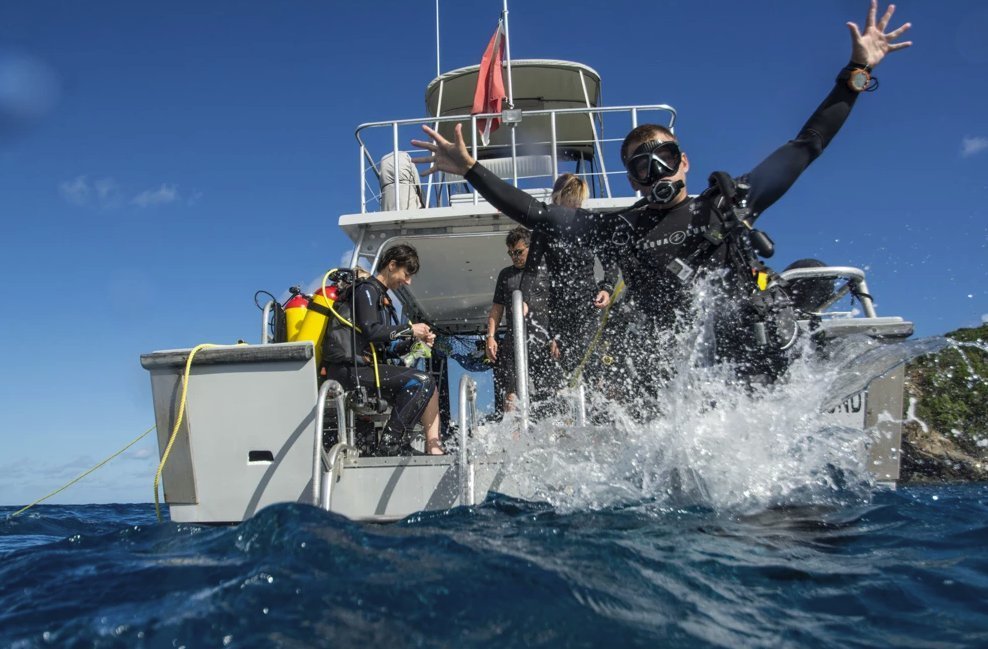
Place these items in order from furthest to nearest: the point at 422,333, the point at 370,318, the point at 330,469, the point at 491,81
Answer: the point at 491,81 < the point at 422,333 < the point at 370,318 < the point at 330,469

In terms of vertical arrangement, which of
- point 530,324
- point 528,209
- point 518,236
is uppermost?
point 518,236

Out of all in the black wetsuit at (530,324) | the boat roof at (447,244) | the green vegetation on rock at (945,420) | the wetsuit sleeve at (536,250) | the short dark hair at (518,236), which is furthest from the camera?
the green vegetation on rock at (945,420)

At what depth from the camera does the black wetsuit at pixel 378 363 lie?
4582mm

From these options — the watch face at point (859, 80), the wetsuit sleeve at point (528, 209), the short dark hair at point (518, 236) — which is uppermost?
the watch face at point (859, 80)

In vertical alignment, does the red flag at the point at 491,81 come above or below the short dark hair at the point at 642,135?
above

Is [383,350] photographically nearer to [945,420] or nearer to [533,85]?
[533,85]

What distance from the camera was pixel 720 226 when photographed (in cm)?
293

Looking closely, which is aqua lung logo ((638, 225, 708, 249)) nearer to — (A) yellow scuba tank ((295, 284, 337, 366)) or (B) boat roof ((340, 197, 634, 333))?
(A) yellow scuba tank ((295, 284, 337, 366))

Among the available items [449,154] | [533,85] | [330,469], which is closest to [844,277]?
[449,154]

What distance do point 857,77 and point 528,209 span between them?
4.88ft

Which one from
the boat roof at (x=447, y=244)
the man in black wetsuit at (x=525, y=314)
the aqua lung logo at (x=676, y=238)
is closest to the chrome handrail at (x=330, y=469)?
the man in black wetsuit at (x=525, y=314)

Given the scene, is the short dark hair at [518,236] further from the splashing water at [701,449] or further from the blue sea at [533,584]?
the blue sea at [533,584]

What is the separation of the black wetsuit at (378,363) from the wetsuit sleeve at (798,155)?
2.44 metres

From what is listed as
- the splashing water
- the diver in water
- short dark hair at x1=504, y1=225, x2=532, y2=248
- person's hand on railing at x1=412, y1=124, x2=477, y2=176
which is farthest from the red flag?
the splashing water
